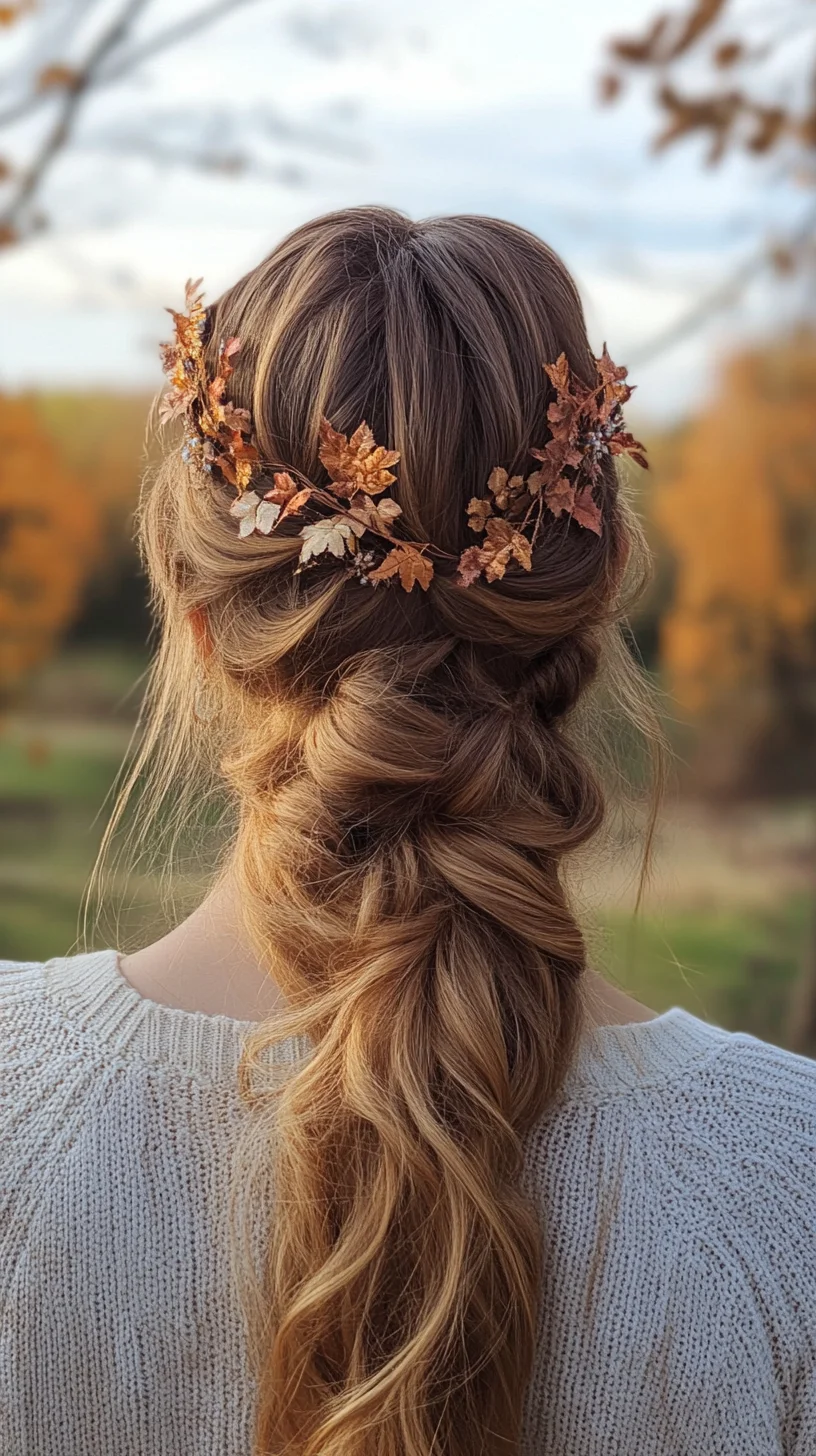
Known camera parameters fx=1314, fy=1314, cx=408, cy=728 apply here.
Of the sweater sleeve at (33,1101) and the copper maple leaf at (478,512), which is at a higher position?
the copper maple leaf at (478,512)

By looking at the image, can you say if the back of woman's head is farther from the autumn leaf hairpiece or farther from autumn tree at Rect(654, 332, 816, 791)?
autumn tree at Rect(654, 332, 816, 791)

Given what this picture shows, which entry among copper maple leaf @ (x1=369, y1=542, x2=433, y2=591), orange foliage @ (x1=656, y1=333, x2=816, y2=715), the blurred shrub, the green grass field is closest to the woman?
copper maple leaf @ (x1=369, y1=542, x2=433, y2=591)

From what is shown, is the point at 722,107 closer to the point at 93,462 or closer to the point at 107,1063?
the point at 93,462

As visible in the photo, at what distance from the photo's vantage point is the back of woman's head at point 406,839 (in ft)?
2.97

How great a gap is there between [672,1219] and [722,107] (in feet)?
10.2

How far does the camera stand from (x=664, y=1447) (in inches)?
37.1

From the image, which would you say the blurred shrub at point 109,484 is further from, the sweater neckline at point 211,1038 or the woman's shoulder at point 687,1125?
the woman's shoulder at point 687,1125

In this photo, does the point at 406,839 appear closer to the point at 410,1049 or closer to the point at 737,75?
the point at 410,1049

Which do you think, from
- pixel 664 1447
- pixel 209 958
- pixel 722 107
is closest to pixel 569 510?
pixel 209 958

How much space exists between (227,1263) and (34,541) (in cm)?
281

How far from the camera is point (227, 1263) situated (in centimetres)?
93

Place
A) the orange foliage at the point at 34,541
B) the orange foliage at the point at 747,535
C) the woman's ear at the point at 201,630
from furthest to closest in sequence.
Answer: the orange foliage at the point at 747,535 < the orange foliage at the point at 34,541 < the woman's ear at the point at 201,630

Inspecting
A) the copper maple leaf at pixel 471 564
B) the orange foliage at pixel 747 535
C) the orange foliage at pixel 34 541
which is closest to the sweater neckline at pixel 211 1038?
the copper maple leaf at pixel 471 564

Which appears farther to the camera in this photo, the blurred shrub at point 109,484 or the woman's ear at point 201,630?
the blurred shrub at point 109,484
